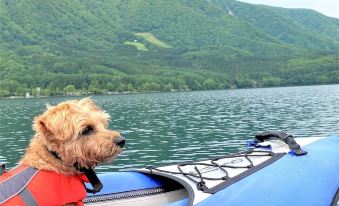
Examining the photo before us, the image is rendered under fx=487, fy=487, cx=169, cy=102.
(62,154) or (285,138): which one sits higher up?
(62,154)

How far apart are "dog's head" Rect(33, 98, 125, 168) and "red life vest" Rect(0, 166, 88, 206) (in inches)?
10.5

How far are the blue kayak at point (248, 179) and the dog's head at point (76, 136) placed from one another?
1.56 meters

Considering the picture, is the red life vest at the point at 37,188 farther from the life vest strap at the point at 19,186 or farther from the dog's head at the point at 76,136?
the dog's head at the point at 76,136

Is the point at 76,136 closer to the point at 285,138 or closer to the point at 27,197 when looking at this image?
the point at 27,197

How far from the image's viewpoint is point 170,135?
43938mm

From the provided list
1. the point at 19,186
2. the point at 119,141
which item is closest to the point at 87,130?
the point at 119,141

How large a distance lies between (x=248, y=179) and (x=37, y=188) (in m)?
2.91

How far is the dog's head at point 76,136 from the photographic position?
16.4 feet

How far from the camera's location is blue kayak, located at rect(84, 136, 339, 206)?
6.37 meters

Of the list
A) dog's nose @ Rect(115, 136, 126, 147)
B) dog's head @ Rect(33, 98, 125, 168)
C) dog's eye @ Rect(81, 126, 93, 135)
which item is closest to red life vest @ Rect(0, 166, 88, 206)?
dog's head @ Rect(33, 98, 125, 168)

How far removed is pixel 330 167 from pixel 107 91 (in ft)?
595

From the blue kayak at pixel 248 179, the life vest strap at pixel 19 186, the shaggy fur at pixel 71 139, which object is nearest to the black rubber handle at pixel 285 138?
the blue kayak at pixel 248 179

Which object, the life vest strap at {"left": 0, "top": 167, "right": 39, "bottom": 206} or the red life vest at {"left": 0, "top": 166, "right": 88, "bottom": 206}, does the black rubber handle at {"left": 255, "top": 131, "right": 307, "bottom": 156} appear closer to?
the red life vest at {"left": 0, "top": 166, "right": 88, "bottom": 206}

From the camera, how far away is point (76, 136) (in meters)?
5.01
